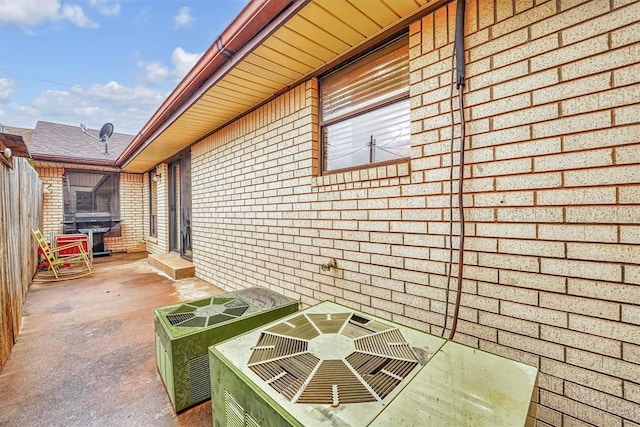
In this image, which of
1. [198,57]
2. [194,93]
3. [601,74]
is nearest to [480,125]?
[601,74]

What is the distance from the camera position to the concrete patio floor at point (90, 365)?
70.8 inches

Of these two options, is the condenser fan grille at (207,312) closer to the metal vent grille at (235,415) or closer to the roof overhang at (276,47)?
the metal vent grille at (235,415)

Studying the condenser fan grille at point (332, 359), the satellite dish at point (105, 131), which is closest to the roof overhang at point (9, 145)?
the condenser fan grille at point (332, 359)

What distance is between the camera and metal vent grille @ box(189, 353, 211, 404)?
1817 millimetres

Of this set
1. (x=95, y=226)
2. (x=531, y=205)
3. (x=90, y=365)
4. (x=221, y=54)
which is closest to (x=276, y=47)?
(x=221, y=54)

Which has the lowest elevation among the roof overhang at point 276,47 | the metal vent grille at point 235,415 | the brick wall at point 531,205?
the metal vent grille at point 235,415

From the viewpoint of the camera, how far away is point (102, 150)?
920cm

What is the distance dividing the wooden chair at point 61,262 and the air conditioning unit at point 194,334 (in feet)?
17.7

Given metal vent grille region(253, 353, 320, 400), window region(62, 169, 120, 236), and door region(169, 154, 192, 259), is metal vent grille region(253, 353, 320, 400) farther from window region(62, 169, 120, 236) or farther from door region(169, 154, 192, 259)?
window region(62, 169, 120, 236)

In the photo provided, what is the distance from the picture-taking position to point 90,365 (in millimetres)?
2385

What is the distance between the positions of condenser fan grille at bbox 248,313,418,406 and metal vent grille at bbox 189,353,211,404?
2.49 feet

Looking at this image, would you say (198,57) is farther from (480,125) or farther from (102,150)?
(102,150)

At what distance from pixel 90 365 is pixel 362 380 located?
2.71 meters

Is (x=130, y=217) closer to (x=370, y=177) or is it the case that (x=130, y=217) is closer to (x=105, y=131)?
(x=105, y=131)
